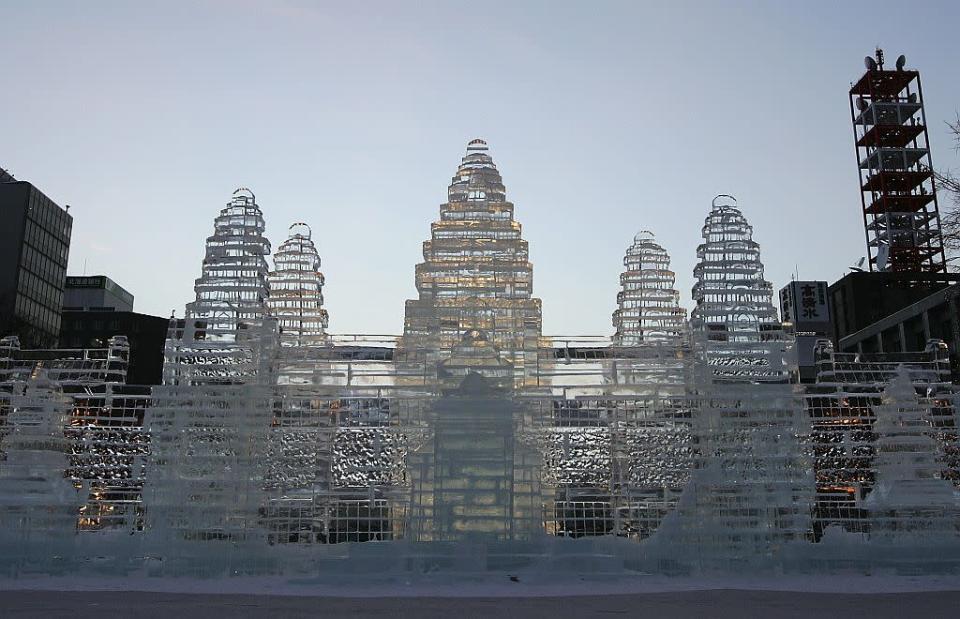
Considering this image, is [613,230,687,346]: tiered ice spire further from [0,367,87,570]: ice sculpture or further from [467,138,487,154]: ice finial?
[0,367,87,570]: ice sculpture

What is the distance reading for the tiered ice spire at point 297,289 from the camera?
100 feet

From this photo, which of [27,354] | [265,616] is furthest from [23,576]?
[265,616]

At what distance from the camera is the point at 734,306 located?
74.8 ft

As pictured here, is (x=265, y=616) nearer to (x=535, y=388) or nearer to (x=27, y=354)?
(x=535, y=388)

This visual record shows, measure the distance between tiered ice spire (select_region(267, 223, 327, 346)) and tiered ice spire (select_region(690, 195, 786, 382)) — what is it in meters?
13.5

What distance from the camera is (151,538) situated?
2012cm

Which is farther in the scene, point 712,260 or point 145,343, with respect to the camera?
point 145,343

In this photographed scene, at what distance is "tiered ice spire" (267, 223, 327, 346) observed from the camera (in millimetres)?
30516

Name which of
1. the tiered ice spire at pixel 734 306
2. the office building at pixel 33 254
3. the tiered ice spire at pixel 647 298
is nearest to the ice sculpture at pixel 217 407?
the tiered ice spire at pixel 734 306

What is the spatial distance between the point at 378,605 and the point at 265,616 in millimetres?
2384

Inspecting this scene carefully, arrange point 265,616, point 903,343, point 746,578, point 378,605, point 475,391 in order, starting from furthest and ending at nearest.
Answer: point 903,343, point 475,391, point 746,578, point 378,605, point 265,616

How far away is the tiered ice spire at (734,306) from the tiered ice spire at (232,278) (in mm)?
11416

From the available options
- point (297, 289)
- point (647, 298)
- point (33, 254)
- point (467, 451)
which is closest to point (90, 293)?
point (33, 254)

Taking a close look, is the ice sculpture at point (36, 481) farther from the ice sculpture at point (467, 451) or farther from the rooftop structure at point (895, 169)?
the rooftop structure at point (895, 169)
